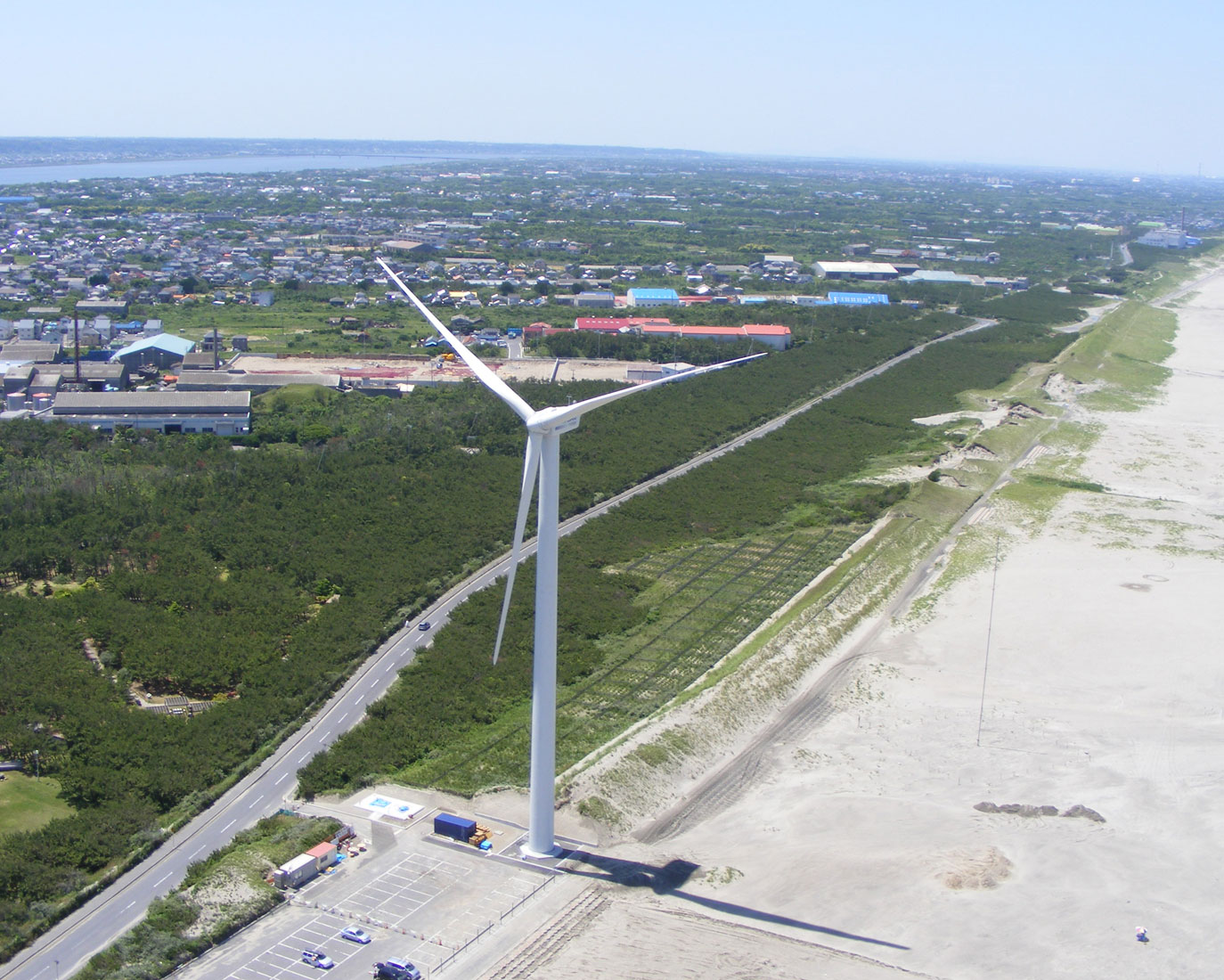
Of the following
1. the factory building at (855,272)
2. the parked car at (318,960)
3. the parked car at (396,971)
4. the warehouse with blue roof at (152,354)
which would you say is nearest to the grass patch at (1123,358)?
the factory building at (855,272)

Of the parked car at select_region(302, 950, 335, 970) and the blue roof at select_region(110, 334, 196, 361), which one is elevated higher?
the blue roof at select_region(110, 334, 196, 361)

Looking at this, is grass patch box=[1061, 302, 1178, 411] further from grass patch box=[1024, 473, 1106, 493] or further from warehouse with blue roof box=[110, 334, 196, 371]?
warehouse with blue roof box=[110, 334, 196, 371]

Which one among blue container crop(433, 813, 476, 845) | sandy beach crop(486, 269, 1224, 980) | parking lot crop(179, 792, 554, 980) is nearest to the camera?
parking lot crop(179, 792, 554, 980)

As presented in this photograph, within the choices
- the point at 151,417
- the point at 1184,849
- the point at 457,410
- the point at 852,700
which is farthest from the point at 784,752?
the point at 151,417

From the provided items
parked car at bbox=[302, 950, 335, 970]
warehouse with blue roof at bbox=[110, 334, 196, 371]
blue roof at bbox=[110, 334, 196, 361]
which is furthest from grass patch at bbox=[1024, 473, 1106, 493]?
blue roof at bbox=[110, 334, 196, 361]

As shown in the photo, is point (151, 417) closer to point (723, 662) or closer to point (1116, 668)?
point (723, 662)

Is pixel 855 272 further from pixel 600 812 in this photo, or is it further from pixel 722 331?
pixel 600 812
